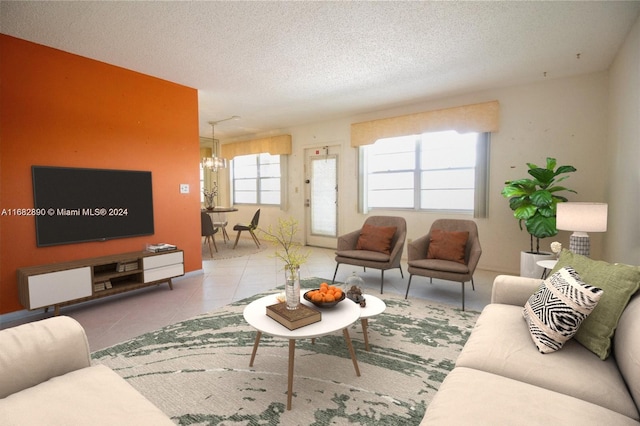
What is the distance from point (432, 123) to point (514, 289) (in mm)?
3544

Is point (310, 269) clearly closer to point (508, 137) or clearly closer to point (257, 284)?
point (257, 284)

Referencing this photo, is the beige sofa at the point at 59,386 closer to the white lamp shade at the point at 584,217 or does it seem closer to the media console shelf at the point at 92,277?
the media console shelf at the point at 92,277

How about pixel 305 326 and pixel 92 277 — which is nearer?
pixel 305 326

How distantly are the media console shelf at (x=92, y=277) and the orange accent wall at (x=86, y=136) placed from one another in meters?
0.23

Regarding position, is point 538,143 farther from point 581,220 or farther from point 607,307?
point 607,307

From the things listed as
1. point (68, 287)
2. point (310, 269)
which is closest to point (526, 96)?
point (310, 269)

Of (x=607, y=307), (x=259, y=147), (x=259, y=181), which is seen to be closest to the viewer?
(x=607, y=307)

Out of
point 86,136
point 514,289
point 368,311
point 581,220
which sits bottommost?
point 368,311

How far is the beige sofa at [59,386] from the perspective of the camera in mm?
1067

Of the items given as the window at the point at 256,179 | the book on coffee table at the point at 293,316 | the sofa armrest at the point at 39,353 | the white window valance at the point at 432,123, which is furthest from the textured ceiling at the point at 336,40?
the window at the point at 256,179

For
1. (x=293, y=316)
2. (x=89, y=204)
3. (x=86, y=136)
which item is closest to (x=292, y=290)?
(x=293, y=316)

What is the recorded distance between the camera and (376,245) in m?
4.05

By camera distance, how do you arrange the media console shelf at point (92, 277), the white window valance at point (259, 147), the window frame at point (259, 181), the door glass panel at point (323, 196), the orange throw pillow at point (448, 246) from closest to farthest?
the media console shelf at point (92, 277)
the orange throw pillow at point (448, 246)
the door glass panel at point (323, 196)
the white window valance at point (259, 147)
the window frame at point (259, 181)

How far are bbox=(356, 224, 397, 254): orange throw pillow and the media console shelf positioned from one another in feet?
7.67
